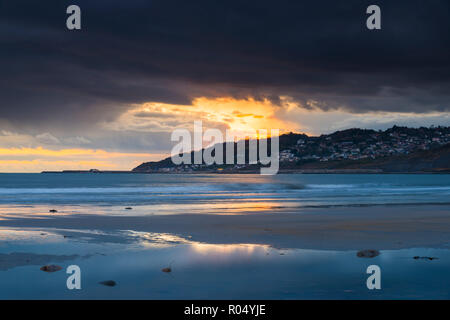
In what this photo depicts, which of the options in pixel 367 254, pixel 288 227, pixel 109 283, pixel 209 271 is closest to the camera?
pixel 109 283

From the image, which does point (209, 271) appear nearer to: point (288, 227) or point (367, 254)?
point (367, 254)

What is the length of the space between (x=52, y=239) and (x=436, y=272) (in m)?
12.4

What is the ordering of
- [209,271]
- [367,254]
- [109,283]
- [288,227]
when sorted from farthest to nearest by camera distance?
[288,227] < [367,254] < [209,271] < [109,283]

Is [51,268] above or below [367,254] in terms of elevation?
below

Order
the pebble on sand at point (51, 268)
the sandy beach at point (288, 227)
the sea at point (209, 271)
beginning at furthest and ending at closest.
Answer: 1. the sandy beach at point (288, 227)
2. the pebble on sand at point (51, 268)
3. the sea at point (209, 271)

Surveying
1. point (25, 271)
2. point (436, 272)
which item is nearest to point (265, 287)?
point (436, 272)

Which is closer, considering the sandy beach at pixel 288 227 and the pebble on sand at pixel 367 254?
the pebble on sand at pixel 367 254

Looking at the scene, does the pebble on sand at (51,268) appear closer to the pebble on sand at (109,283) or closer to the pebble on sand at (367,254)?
the pebble on sand at (109,283)

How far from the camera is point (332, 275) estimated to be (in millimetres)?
11836

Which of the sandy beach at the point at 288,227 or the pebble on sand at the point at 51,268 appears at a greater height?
the sandy beach at the point at 288,227

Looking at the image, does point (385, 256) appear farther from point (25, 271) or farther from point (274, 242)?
point (25, 271)

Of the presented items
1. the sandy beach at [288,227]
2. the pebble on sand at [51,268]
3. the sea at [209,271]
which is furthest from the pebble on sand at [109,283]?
the sandy beach at [288,227]

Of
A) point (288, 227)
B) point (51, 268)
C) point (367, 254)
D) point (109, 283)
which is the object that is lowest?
point (109, 283)

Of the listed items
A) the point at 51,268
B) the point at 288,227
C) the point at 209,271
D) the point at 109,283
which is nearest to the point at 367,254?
the point at 209,271
